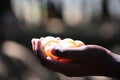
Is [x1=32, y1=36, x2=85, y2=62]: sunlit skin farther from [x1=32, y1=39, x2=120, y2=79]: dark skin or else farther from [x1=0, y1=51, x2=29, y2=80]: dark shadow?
[x1=0, y1=51, x2=29, y2=80]: dark shadow

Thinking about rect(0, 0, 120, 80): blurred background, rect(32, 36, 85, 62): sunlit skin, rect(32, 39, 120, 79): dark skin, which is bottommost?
rect(32, 39, 120, 79): dark skin

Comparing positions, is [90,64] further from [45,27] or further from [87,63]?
[45,27]

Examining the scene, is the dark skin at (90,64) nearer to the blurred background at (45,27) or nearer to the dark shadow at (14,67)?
the blurred background at (45,27)

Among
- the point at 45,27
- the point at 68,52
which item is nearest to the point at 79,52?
the point at 68,52

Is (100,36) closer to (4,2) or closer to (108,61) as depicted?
(4,2)

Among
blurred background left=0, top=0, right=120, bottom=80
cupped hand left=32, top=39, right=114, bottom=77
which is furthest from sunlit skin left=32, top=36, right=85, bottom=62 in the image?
A: blurred background left=0, top=0, right=120, bottom=80

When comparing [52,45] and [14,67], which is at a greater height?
[14,67]

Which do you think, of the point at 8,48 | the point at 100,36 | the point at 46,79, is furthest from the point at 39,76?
the point at 100,36

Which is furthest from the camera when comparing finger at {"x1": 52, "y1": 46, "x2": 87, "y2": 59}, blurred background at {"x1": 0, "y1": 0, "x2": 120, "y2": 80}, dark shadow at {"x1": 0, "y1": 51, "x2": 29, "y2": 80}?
blurred background at {"x1": 0, "y1": 0, "x2": 120, "y2": 80}
